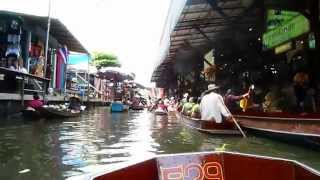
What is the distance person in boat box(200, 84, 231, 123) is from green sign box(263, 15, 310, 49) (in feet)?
7.38

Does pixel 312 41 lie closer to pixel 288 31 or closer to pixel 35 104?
pixel 288 31

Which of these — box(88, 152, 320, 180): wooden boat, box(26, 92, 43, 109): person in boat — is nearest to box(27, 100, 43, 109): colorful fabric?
box(26, 92, 43, 109): person in boat

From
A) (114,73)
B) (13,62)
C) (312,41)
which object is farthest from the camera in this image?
(114,73)

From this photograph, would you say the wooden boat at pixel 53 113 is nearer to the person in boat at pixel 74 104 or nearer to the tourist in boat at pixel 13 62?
the tourist in boat at pixel 13 62

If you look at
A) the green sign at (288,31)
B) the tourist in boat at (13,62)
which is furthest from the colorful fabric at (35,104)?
the green sign at (288,31)

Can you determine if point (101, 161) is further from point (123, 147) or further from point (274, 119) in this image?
point (274, 119)

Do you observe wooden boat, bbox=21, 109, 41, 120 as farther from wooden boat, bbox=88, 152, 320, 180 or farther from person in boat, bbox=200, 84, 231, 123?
wooden boat, bbox=88, 152, 320, 180

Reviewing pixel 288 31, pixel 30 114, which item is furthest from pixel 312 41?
pixel 30 114

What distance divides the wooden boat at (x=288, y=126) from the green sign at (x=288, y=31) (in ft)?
7.58

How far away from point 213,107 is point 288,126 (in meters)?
Answer: 3.35

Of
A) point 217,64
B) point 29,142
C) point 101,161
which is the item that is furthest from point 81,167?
point 217,64

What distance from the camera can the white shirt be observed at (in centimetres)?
1300

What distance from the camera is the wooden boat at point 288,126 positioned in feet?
29.5

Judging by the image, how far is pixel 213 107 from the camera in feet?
43.1
